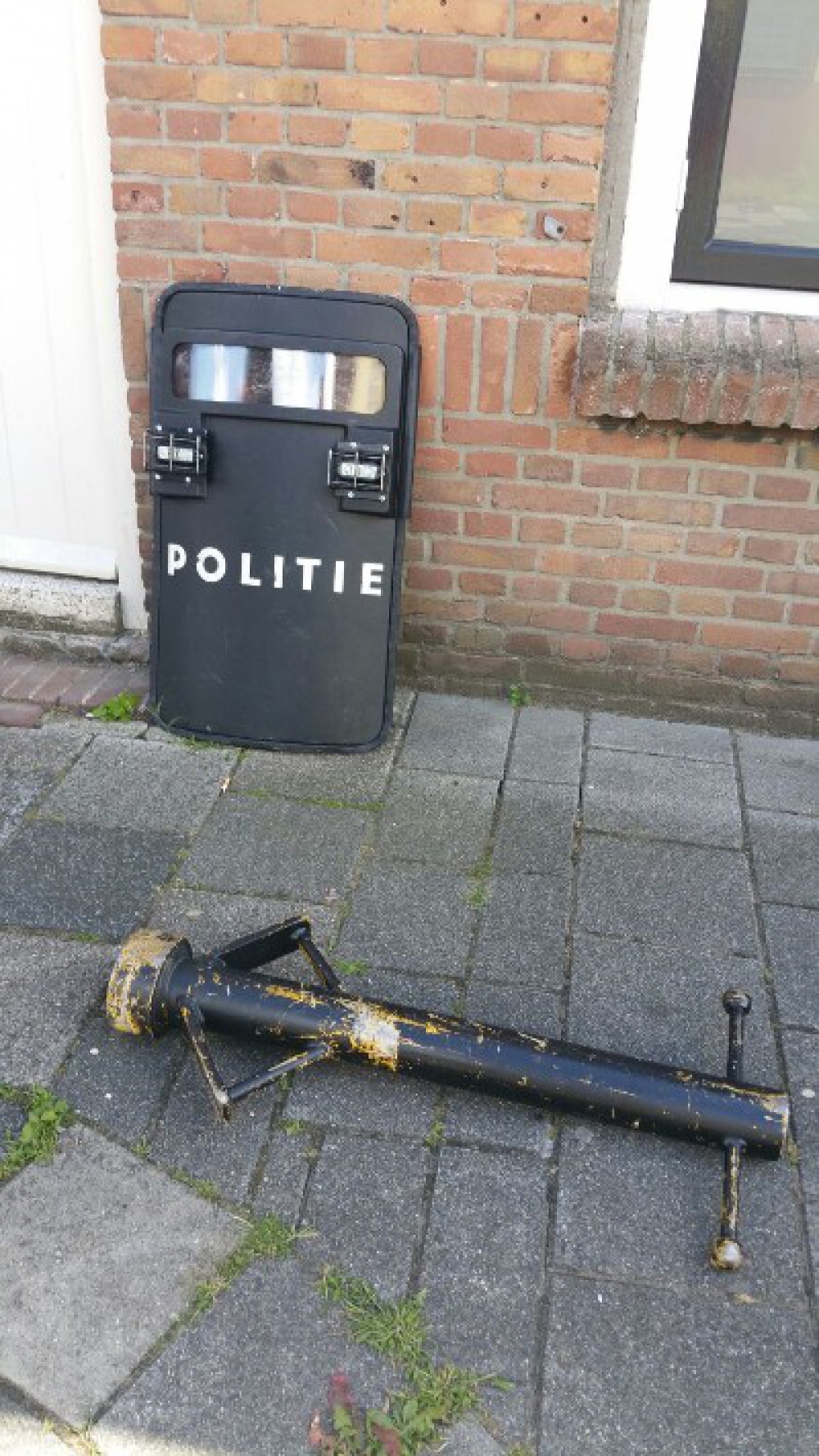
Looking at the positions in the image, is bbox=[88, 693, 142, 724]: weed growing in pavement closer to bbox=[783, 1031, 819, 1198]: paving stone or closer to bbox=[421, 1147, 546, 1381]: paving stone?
bbox=[421, 1147, 546, 1381]: paving stone

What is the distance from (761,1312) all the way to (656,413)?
222 cm

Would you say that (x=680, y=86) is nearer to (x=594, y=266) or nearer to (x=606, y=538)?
(x=594, y=266)

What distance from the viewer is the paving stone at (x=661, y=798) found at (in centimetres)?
293

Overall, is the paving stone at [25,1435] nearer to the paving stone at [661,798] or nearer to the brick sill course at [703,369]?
the paving stone at [661,798]

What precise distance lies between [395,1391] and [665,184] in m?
2.91

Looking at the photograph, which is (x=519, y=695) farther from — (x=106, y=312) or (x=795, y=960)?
(x=106, y=312)

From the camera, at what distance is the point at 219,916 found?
100 inches

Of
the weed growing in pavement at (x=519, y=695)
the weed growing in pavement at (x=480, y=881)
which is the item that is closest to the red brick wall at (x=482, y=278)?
the weed growing in pavement at (x=519, y=695)

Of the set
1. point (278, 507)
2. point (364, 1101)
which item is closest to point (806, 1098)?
point (364, 1101)

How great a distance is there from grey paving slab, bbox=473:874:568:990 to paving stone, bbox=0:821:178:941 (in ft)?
2.57

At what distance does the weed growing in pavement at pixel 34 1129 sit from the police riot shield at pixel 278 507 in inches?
53.8

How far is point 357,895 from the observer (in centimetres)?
263

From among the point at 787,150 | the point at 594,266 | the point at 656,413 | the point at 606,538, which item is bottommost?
the point at 606,538

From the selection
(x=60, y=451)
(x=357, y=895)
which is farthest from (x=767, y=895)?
(x=60, y=451)
